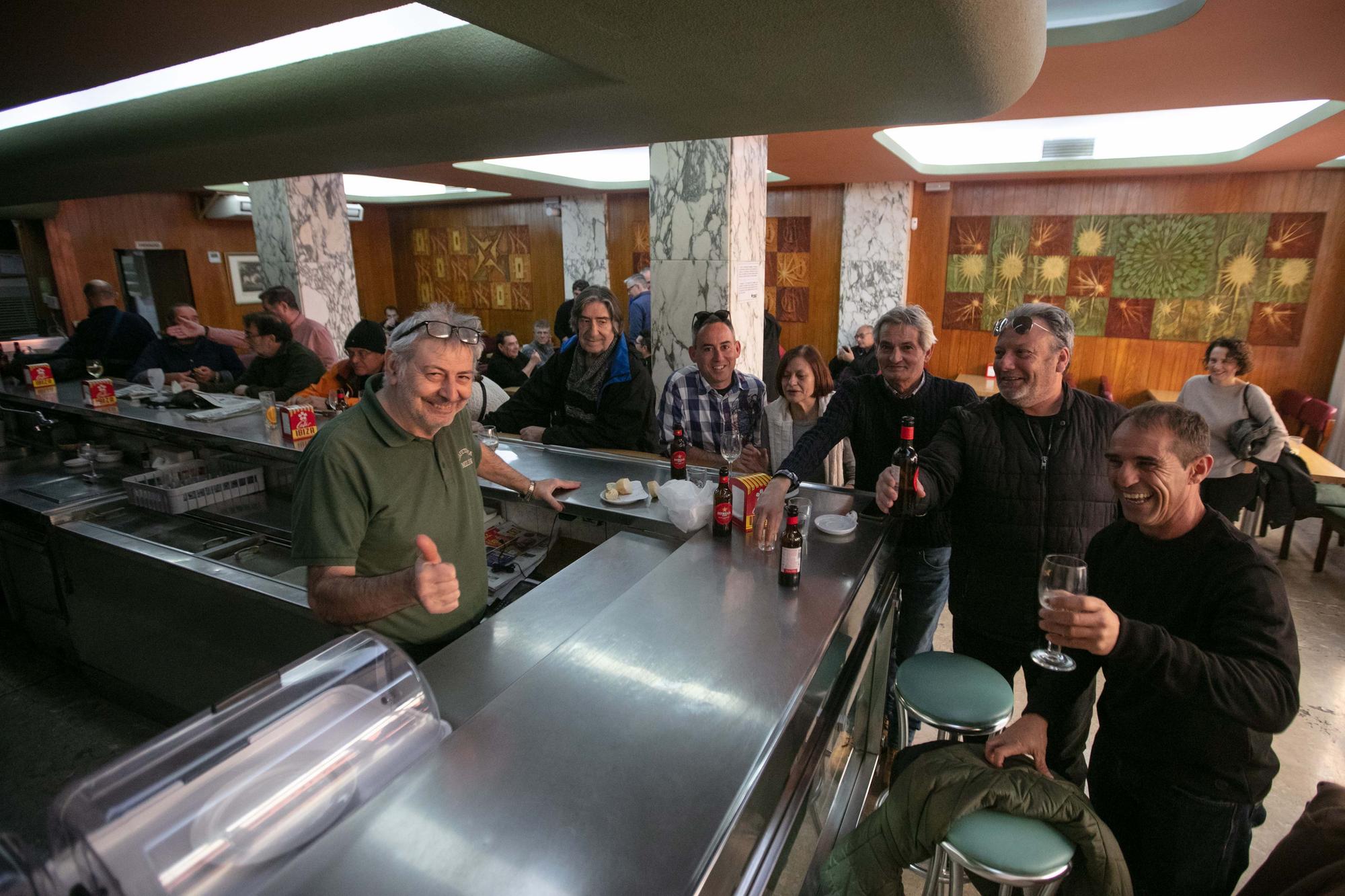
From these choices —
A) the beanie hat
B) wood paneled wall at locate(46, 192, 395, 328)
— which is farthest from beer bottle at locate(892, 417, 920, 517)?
wood paneled wall at locate(46, 192, 395, 328)

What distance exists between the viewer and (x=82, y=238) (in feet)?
32.8

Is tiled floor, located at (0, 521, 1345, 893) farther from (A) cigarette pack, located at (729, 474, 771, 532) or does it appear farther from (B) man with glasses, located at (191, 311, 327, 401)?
(B) man with glasses, located at (191, 311, 327, 401)

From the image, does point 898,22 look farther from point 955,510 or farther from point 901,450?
point 955,510

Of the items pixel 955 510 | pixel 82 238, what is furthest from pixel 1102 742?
pixel 82 238

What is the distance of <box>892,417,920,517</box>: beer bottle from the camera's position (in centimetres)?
231

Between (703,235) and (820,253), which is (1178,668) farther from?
(820,253)

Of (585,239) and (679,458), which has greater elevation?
(585,239)

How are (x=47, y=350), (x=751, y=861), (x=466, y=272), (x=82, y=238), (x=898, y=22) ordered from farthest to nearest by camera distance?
(x=466, y=272), (x=82, y=238), (x=47, y=350), (x=898, y=22), (x=751, y=861)

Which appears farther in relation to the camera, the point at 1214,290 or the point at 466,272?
the point at 466,272

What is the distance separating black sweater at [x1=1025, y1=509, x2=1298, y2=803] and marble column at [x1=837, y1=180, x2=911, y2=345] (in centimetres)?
823

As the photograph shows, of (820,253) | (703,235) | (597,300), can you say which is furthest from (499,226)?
(597,300)

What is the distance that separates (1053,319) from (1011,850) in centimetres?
170

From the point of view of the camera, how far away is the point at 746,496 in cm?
248

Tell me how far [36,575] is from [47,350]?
4933 millimetres
